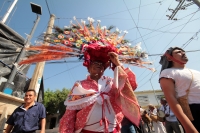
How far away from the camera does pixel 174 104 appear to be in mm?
1475

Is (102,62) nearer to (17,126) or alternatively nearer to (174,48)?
(174,48)

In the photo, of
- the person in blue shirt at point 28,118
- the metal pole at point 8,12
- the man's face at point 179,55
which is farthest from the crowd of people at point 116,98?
the metal pole at point 8,12

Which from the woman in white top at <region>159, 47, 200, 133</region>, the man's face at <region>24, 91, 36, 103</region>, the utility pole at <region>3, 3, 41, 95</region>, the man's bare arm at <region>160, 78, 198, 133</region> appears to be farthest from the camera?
the utility pole at <region>3, 3, 41, 95</region>

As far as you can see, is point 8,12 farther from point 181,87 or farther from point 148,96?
point 148,96

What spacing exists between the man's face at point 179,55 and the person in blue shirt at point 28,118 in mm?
2759

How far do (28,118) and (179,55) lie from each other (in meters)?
2.86

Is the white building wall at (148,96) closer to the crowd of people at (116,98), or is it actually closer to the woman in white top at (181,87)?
the woman in white top at (181,87)

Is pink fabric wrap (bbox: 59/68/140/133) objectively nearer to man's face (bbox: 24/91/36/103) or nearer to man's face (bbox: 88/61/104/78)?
man's face (bbox: 88/61/104/78)

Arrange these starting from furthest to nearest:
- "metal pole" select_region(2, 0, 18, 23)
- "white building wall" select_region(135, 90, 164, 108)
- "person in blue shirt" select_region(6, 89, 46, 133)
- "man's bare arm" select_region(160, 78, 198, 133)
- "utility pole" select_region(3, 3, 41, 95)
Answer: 1. "white building wall" select_region(135, 90, 164, 108)
2. "metal pole" select_region(2, 0, 18, 23)
3. "utility pole" select_region(3, 3, 41, 95)
4. "person in blue shirt" select_region(6, 89, 46, 133)
5. "man's bare arm" select_region(160, 78, 198, 133)

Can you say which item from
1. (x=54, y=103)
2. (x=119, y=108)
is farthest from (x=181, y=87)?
(x=54, y=103)

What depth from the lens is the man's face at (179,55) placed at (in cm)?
184

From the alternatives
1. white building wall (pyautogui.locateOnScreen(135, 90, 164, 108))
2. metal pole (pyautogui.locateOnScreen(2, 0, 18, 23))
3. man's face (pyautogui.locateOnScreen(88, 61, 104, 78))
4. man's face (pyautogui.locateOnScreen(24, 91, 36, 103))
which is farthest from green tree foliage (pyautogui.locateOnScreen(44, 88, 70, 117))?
man's face (pyautogui.locateOnScreen(88, 61, 104, 78))

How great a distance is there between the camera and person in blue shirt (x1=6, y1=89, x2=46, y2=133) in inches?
103

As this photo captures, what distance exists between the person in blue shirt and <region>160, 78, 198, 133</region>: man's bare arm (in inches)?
97.4
